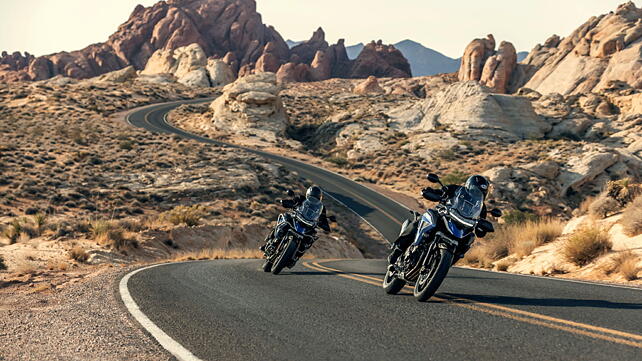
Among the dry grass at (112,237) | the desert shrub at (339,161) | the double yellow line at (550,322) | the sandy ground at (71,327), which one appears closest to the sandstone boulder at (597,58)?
the desert shrub at (339,161)

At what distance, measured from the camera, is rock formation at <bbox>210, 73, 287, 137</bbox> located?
7306 cm

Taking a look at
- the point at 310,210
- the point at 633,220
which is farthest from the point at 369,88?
the point at 310,210

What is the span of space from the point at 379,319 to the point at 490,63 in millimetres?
107422

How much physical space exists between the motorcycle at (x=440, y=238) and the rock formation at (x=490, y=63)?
100 metres

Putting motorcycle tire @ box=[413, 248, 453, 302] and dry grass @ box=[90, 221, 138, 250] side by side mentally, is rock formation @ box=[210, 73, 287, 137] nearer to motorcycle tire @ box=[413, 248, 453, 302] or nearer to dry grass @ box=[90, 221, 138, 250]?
dry grass @ box=[90, 221, 138, 250]

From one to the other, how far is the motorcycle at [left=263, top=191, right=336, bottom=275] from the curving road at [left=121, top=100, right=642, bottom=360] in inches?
33.3

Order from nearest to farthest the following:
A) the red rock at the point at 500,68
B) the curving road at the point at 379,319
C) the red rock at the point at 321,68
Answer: the curving road at the point at 379,319
the red rock at the point at 500,68
the red rock at the point at 321,68

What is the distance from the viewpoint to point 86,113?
2657 inches

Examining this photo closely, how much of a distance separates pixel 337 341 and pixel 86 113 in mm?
71987

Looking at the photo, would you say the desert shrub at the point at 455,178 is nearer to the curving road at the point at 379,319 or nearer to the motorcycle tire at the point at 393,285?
the curving road at the point at 379,319

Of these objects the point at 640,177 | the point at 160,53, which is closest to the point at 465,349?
the point at 640,177

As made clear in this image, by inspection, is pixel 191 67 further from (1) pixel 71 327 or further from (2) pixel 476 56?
(1) pixel 71 327

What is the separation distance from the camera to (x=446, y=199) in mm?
6855

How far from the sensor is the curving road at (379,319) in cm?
451
